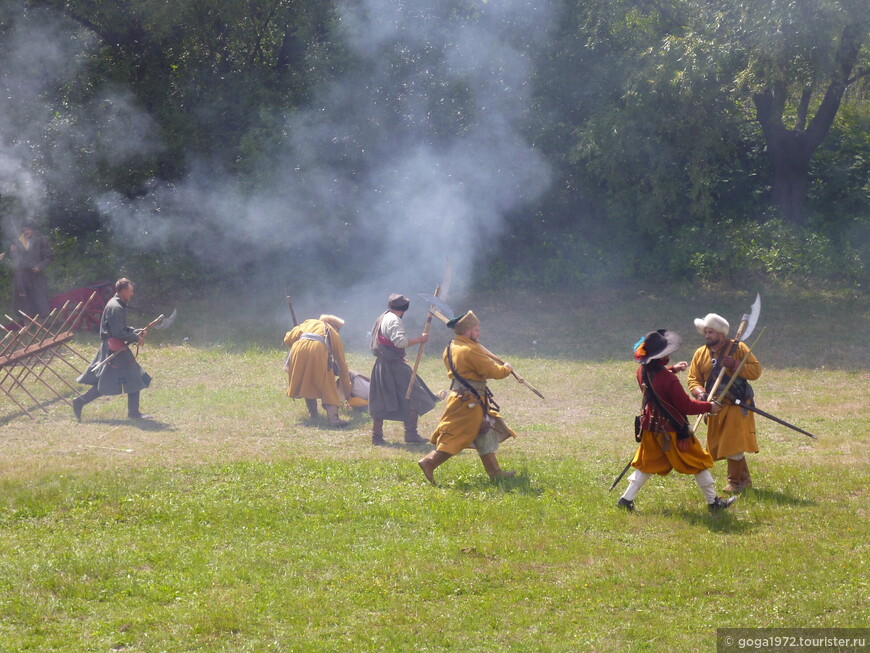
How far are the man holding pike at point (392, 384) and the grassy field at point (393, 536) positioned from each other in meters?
0.29

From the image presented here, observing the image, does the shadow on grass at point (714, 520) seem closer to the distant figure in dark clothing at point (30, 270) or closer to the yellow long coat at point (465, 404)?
the yellow long coat at point (465, 404)

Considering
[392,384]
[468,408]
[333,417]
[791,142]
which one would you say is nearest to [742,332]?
[468,408]

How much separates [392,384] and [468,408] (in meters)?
2.14

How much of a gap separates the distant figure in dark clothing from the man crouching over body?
10.1 m

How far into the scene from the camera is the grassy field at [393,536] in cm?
540

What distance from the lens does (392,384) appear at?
1034cm

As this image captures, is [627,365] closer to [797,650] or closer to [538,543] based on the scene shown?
[538,543]

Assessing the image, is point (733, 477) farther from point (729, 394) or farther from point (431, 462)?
point (431, 462)

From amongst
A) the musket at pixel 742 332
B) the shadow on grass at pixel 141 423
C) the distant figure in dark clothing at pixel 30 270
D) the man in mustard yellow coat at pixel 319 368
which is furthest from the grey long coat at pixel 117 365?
the musket at pixel 742 332

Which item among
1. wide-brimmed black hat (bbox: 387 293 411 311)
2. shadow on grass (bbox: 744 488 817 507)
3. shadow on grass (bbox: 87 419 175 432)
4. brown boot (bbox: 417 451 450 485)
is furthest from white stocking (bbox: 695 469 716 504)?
shadow on grass (bbox: 87 419 175 432)

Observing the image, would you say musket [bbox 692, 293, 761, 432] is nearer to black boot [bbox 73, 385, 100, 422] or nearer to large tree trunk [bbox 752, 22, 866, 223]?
black boot [bbox 73, 385, 100, 422]

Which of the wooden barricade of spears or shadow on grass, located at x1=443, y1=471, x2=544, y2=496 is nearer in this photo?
shadow on grass, located at x1=443, y1=471, x2=544, y2=496

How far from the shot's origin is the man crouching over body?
831 cm

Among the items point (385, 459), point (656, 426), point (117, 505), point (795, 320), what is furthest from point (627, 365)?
point (117, 505)
